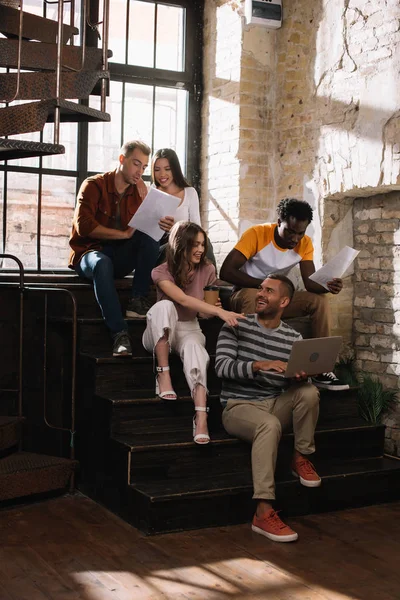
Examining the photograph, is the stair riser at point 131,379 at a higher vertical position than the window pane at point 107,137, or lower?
lower

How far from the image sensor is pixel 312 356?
4.02 m

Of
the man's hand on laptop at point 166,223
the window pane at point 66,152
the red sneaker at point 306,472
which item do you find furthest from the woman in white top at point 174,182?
the red sneaker at point 306,472

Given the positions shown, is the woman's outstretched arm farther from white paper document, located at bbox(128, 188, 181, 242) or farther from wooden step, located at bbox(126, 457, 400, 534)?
wooden step, located at bbox(126, 457, 400, 534)

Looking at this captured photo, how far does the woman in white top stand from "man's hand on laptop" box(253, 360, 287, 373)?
1.29m

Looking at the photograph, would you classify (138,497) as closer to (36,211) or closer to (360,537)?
(360,537)

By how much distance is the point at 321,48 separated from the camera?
5398 mm

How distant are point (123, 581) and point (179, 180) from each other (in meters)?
2.60

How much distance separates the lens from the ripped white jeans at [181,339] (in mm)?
4125

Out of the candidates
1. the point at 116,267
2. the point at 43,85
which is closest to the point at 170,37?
the point at 116,267

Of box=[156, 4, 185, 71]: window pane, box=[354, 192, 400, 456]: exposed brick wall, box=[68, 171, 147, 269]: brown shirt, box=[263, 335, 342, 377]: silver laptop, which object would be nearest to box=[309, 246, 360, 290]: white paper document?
box=[354, 192, 400, 456]: exposed brick wall

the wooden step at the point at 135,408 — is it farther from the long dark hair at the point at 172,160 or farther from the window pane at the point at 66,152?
the window pane at the point at 66,152

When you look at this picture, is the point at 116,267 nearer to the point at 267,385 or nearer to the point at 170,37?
the point at 267,385

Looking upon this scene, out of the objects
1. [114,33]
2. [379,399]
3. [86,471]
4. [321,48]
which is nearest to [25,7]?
[114,33]

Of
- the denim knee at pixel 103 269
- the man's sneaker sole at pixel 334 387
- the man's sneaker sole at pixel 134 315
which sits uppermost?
the denim knee at pixel 103 269
